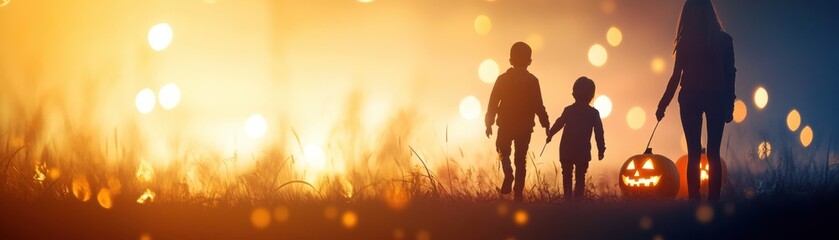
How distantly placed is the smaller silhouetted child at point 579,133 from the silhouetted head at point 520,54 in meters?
0.97

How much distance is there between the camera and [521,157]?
1168 cm

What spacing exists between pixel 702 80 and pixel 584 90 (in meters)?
2.10

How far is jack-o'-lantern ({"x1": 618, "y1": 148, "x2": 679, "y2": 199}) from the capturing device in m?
12.4

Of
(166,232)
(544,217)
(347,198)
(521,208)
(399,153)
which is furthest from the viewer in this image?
(399,153)

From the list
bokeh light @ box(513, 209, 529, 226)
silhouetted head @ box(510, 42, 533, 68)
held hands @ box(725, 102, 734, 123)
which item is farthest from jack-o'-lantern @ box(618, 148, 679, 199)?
bokeh light @ box(513, 209, 529, 226)

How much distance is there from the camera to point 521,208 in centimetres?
980

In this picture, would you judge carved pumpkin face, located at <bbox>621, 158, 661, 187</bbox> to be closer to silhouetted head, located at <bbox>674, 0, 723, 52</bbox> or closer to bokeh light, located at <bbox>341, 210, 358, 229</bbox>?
silhouetted head, located at <bbox>674, 0, 723, 52</bbox>

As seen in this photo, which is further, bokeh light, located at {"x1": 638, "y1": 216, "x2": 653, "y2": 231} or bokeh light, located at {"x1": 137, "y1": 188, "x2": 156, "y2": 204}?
bokeh light, located at {"x1": 137, "y1": 188, "x2": 156, "y2": 204}

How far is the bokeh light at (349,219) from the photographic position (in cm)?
865

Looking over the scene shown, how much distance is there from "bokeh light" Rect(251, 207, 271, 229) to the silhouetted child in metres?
3.36

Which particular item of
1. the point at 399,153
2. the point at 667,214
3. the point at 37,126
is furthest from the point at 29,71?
the point at 667,214

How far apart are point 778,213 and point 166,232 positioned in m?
5.83

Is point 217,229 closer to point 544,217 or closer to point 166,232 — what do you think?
point 166,232

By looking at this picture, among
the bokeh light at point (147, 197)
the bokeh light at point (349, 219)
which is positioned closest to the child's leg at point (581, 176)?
the bokeh light at point (349, 219)
